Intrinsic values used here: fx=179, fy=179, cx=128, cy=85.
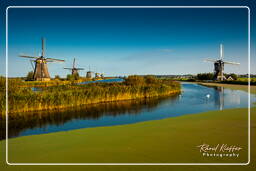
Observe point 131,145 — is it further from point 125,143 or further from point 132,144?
point 125,143

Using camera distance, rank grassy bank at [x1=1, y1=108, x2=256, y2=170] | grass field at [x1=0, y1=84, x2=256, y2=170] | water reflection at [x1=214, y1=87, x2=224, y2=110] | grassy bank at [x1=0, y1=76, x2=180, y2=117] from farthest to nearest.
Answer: water reflection at [x1=214, y1=87, x2=224, y2=110] < grassy bank at [x1=0, y1=76, x2=180, y2=117] < grassy bank at [x1=1, y1=108, x2=256, y2=170] < grass field at [x1=0, y1=84, x2=256, y2=170]

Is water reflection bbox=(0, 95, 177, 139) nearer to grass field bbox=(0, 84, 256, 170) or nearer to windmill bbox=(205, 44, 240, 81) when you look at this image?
grass field bbox=(0, 84, 256, 170)

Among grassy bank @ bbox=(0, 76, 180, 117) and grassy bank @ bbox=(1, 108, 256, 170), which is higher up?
grassy bank @ bbox=(0, 76, 180, 117)

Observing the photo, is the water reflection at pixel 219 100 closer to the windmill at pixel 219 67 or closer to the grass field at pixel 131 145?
the grass field at pixel 131 145

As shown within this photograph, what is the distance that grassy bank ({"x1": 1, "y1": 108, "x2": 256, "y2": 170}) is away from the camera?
4.12 meters

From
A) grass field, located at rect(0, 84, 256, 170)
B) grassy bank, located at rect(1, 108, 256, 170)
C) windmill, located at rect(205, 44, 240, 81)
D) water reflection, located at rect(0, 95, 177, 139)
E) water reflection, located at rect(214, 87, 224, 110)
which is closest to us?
grass field, located at rect(0, 84, 256, 170)

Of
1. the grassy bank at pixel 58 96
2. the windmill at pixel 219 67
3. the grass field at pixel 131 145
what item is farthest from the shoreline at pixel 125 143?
the windmill at pixel 219 67

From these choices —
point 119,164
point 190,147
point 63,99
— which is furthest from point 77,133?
point 63,99

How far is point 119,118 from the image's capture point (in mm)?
9297

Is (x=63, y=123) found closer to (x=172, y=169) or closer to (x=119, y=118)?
(x=119, y=118)

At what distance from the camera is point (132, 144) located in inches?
194

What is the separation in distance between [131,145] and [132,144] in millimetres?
76

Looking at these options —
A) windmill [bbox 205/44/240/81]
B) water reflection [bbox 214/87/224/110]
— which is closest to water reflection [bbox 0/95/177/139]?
water reflection [bbox 214/87/224/110]

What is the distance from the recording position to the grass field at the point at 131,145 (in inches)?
157
